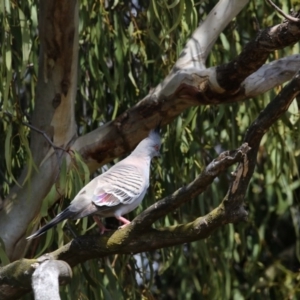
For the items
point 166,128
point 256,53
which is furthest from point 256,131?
point 166,128

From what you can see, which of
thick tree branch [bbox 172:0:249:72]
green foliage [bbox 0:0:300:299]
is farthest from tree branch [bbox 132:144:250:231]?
thick tree branch [bbox 172:0:249:72]

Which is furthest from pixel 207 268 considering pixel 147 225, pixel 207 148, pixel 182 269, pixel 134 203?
pixel 147 225

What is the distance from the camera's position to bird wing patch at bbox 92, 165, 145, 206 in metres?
2.73

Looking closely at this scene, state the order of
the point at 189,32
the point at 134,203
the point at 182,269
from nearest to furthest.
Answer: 1. the point at 134,203
2. the point at 189,32
3. the point at 182,269

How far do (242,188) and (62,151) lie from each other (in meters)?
1.12

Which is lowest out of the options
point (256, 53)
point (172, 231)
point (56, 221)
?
point (172, 231)

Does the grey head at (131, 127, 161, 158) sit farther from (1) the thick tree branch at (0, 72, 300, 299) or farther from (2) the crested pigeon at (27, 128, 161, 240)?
(1) the thick tree branch at (0, 72, 300, 299)

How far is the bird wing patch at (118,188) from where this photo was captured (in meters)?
2.73

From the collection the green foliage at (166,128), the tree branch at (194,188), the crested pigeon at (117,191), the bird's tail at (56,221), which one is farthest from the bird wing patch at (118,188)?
the tree branch at (194,188)

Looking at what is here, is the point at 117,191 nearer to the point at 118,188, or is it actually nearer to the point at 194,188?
the point at 118,188

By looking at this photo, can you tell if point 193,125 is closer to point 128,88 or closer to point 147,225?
point 128,88

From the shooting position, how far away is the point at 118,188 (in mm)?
2771

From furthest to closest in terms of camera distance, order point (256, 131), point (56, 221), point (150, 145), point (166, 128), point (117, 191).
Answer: point (166, 128) → point (150, 145) → point (117, 191) → point (56, 221) → point (256, 131)

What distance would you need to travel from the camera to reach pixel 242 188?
7.16 feet
